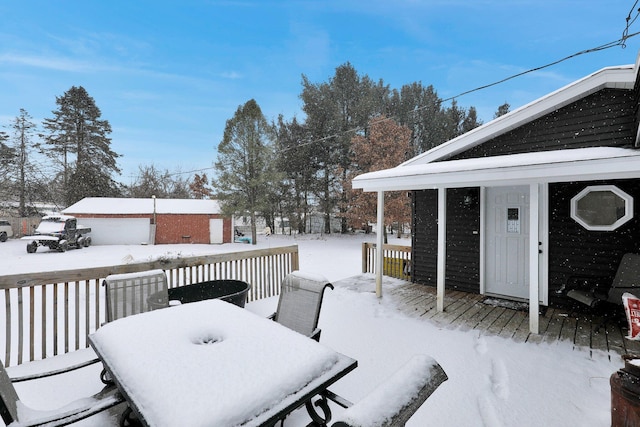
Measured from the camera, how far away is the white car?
52.7ft

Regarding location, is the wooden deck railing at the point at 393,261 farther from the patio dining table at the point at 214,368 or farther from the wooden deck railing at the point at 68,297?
the patio dining table at the point at 214,368

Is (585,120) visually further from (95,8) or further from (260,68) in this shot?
(260,68)

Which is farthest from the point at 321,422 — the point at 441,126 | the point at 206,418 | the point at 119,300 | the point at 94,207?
the point at 441,126

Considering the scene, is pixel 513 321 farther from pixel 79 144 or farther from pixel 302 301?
pixel 79 144

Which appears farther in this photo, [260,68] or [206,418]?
[260,68]

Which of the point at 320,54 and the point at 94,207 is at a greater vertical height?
the point at 320,54

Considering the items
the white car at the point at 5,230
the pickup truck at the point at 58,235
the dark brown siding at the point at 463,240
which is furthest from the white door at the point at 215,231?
the dark brown siding at the point at 463,240

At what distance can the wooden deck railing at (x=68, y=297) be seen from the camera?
279 centimetres

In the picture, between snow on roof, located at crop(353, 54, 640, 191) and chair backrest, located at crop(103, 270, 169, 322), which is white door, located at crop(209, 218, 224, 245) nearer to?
snow on roof, located at crop(353, 54, 640, 191)

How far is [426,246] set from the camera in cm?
Answer: 602

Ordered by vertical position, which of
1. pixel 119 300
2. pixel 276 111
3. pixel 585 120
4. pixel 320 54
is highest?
pixel 320 54

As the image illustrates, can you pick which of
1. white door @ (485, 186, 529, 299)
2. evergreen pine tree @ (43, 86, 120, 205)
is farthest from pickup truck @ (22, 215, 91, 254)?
white door @ (485, 186, 529, 299)

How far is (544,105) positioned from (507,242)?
7.43ft

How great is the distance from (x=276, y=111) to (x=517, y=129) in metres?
18.1
